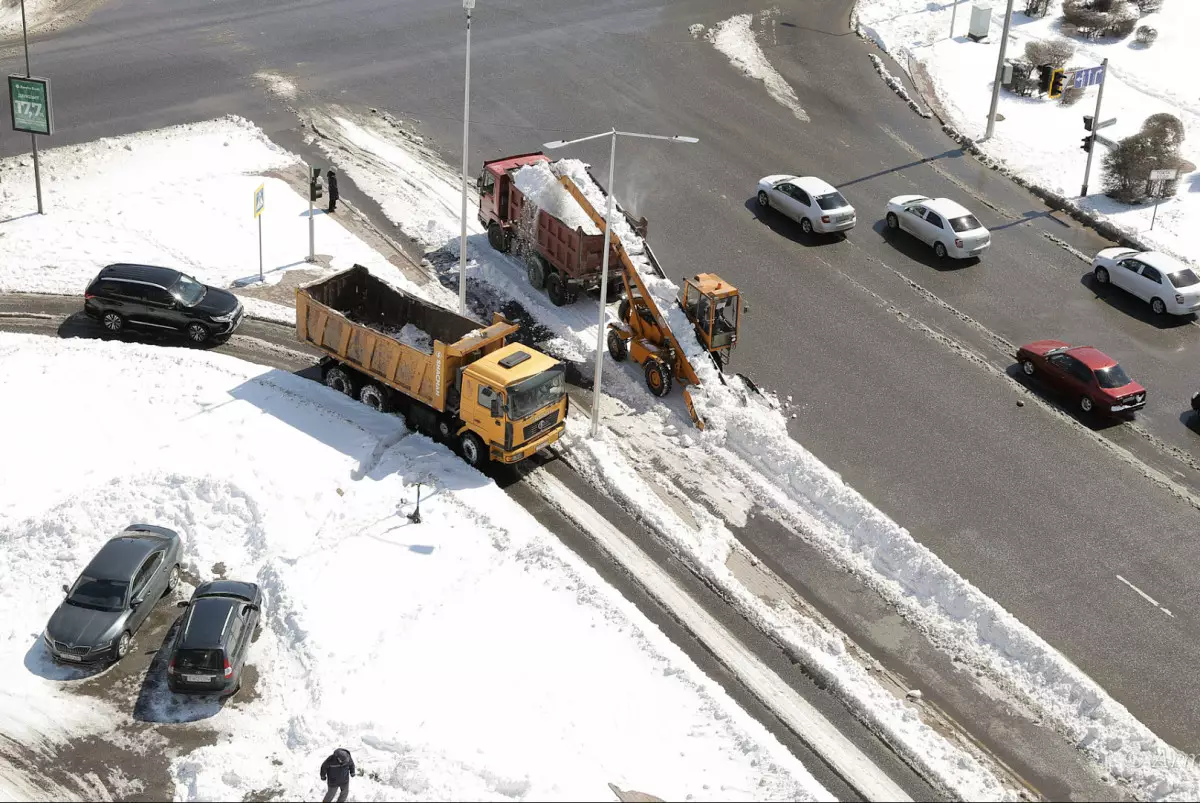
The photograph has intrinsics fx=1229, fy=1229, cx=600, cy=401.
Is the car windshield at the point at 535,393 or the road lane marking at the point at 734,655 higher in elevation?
the car windshield at the point at 535,393

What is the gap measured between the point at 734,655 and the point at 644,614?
2.05m

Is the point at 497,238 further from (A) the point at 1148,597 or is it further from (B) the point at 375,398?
(A) the point at 1148,597

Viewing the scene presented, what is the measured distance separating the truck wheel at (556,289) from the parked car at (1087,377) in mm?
13205

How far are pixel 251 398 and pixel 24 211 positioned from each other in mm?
13846

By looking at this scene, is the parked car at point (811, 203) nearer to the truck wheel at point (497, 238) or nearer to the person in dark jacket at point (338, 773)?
the truck wheel at point (497, 238)

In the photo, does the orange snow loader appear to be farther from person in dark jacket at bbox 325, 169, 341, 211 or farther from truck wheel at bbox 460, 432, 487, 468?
person in dark jacket at bbox 325, 169, 341, 211

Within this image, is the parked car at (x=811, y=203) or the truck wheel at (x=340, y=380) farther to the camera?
the parked car at (x=811, y=203)

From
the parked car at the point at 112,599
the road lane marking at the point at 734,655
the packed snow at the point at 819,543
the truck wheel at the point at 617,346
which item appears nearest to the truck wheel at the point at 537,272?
the packed snow at the point at 819,543

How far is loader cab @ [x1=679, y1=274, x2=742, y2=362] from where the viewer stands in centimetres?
3183

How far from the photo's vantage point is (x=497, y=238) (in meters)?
39.1

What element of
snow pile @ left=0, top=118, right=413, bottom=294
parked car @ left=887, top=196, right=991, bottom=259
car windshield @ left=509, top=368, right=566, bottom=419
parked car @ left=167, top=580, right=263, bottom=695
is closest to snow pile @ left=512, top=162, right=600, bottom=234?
snow pile @ left=0, top=118, right=413, bottom=294

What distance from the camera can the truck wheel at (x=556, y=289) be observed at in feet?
118

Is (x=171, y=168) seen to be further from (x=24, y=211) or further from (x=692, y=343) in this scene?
(x=692, y=343)

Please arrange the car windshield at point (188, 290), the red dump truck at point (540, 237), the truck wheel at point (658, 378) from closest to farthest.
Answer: the truck wheel at point (658, 378)
the car windshield at point (188, 290)
the red dump truck at point (540, 237)
